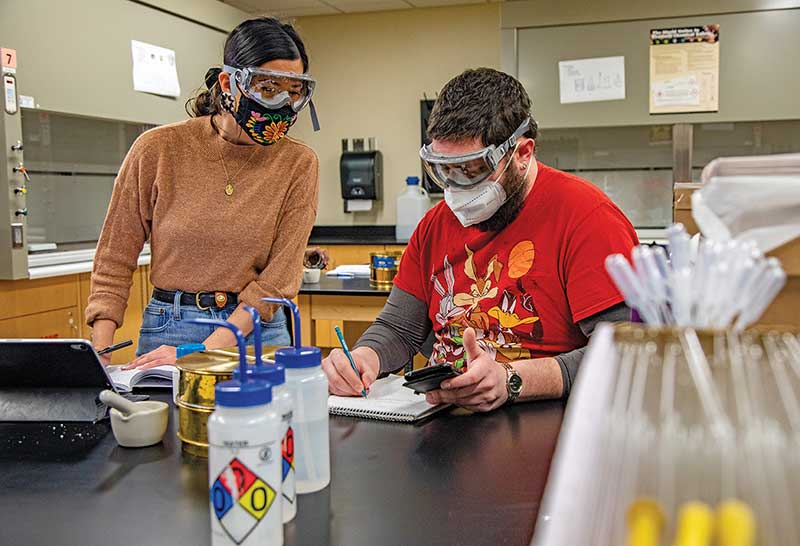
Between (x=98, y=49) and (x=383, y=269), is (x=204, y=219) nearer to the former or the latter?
(x=383, y=269)

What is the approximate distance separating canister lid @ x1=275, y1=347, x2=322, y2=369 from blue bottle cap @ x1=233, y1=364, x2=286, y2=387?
7 centimetres

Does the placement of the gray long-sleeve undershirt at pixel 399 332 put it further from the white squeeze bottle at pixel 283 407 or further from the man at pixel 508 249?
the white squeeze bottle at pixel 283 407

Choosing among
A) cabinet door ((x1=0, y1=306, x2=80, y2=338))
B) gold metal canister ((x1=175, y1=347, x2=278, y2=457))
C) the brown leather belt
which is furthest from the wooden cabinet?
gold metal canister ((x1=175, y1=347, x2=278, y2=457))

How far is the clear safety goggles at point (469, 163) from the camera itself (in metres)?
1.57

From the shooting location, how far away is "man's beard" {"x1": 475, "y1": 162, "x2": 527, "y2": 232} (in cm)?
164

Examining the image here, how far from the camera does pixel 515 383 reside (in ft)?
4.66

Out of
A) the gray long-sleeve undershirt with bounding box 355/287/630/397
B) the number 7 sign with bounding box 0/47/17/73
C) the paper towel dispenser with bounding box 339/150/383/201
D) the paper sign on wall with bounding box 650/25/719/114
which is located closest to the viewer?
the gray long-sleeve undershirt with bounding box 355/287/630/397

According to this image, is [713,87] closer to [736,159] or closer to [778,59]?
[778,59]

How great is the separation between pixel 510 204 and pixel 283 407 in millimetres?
919

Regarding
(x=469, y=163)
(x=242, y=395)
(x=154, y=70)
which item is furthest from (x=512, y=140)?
(x=154, y=70)

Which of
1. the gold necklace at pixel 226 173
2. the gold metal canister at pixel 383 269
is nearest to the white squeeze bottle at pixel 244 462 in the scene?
the gold necklace at pixel 226 173

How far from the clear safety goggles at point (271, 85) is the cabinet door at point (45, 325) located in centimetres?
173

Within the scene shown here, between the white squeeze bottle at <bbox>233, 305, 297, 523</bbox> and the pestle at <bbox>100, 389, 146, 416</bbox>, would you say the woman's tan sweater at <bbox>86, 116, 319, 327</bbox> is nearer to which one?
the pestle at <bbox>100, 389, 146, 416</bbox>

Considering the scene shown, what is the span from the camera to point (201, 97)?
6.88 ft
